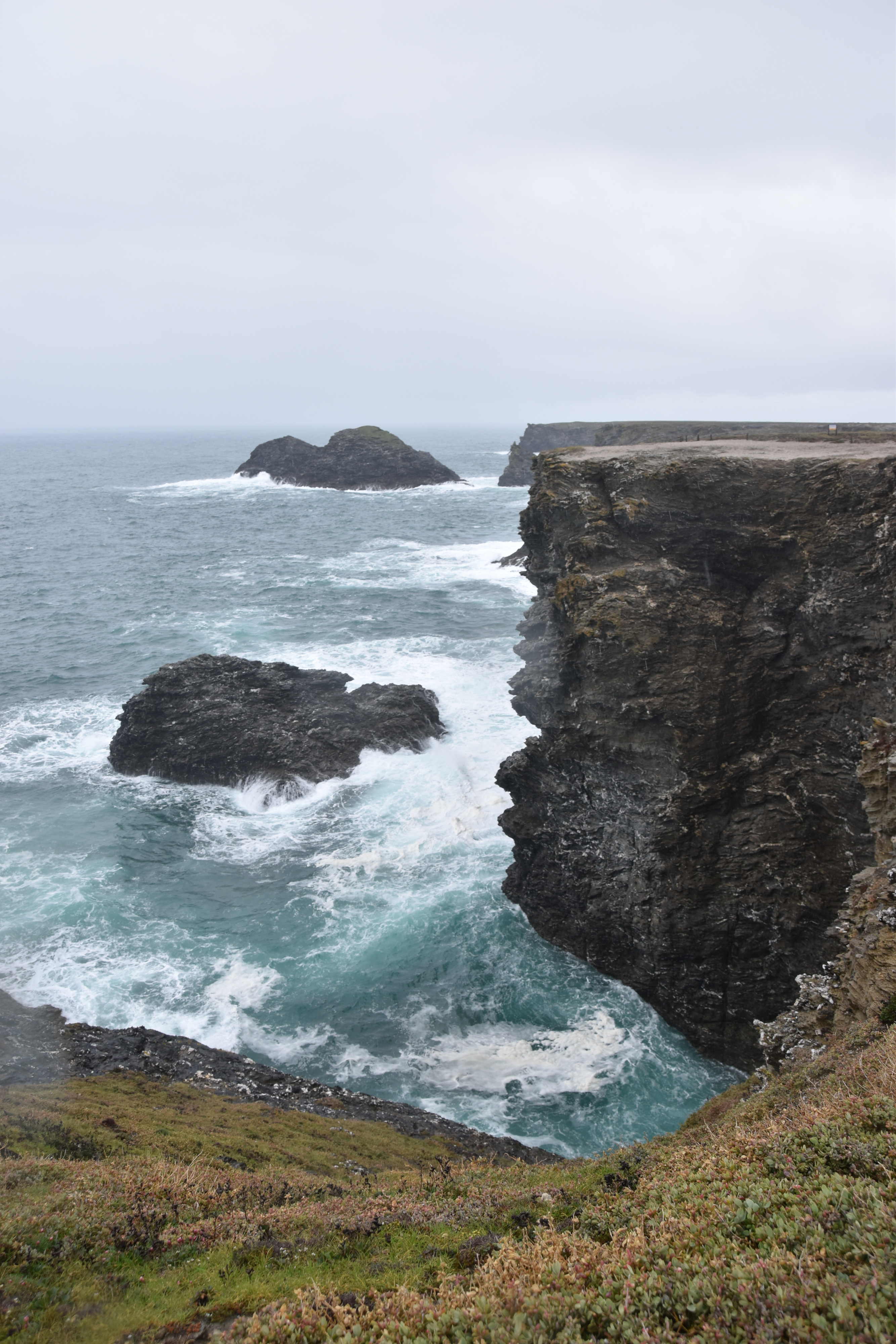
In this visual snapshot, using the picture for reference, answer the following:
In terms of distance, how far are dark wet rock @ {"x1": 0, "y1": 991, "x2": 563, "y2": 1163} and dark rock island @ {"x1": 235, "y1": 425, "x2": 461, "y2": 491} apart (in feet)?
379

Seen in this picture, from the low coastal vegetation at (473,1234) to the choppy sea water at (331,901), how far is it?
6.62m

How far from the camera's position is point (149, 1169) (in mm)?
12148

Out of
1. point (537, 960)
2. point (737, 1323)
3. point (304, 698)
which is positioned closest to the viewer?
point (737, 1323)

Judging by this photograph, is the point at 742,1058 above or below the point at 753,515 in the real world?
below

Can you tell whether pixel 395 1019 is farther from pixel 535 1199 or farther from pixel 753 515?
pixel 753 515

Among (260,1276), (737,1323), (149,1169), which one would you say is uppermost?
(737,1323)

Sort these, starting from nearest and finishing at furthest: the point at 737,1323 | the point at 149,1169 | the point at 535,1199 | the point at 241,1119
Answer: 1. the point at 737,1323
2. the point at 535,1199
3. the point at 149,1169
4. the point at 241,1119

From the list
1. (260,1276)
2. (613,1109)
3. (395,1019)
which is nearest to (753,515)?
(613,1109)

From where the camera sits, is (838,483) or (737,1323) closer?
(737,1323)

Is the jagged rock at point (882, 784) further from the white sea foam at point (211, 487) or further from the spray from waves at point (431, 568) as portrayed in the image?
the white sea foam at point (211, 487)

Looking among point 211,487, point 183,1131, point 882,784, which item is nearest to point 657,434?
point 882,784

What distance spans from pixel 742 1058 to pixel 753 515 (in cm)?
1613

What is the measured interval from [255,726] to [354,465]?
Result: 346 ft

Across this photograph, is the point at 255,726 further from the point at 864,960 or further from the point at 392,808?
the point at 864,960
